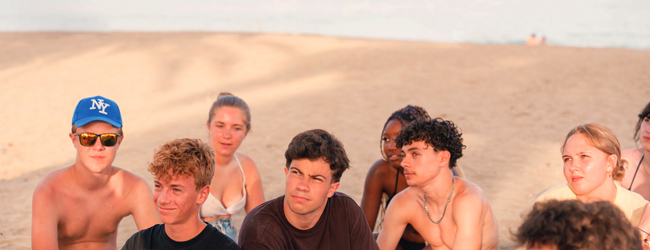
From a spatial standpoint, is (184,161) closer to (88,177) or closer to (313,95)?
(88,177)

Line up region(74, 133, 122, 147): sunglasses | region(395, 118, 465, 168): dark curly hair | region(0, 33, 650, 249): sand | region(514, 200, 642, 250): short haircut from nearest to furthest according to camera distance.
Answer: region(514, 200, 642, 250): short haircut
region(74, 133, 122, 147): sunglasses
region(395, 118, 465, 168): dark curly hair
region(0, 33, 650, 249): sand

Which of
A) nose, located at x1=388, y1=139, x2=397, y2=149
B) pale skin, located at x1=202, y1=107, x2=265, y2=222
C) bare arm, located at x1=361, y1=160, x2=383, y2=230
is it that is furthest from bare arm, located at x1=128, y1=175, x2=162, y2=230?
nose, located at x1=388, y1=139, x2=397, y2=149

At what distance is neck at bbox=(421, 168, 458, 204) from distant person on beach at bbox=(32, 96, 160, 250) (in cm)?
200

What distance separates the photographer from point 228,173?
4.46 m

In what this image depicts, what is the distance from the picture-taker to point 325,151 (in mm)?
3168

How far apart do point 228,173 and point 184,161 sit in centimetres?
160

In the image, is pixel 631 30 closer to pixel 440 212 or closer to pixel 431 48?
pixel 431 48

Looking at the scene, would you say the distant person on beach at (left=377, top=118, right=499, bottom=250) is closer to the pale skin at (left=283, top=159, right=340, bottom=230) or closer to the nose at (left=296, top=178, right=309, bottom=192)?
the pale skin at (left=283, top=159, right=340, bottom=230)

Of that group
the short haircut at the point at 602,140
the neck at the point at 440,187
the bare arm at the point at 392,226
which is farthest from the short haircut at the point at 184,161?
the short haircut at the point at 602,140

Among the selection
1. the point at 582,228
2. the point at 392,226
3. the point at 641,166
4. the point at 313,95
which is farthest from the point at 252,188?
the point at 313,95

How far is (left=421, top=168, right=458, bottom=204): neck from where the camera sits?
365 cm

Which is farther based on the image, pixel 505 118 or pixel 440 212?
pixel 505 118

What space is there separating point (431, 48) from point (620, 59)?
719cm

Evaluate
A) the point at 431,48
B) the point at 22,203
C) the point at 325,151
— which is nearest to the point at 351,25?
the point at 431,48
